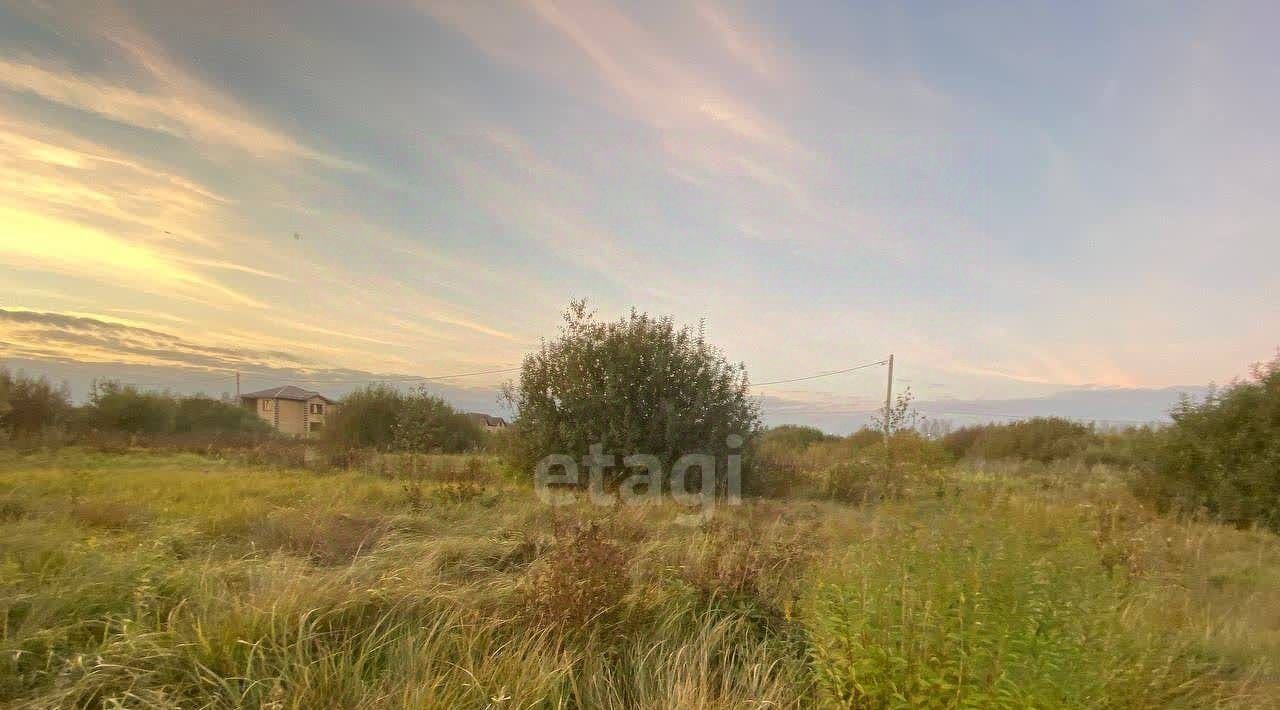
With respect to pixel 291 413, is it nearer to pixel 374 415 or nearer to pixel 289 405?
pixel 289 405

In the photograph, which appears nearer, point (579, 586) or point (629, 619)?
point (579, 586)

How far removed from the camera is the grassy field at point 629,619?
118 inches

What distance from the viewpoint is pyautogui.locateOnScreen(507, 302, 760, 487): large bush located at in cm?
1195

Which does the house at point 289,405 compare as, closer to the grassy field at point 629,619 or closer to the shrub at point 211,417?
the shrub at point 211,417

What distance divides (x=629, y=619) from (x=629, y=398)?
7.68 metres

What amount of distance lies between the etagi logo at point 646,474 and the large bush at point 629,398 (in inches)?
5.8

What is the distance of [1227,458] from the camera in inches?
452

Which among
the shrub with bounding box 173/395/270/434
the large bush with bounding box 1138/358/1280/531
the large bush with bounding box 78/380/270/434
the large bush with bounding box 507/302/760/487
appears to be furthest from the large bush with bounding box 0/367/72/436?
the large bush with bounding box 1138/358/1280/531

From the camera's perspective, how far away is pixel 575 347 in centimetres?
1262

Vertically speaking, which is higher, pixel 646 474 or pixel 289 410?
pixel 646 474

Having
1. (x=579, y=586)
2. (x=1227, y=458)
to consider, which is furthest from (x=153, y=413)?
(x=1227, y=458)

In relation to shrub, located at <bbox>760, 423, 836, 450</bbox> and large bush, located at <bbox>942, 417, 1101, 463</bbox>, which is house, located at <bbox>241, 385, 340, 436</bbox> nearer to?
shrub, located at <bbox>760, 423, 836, 450</bbox>

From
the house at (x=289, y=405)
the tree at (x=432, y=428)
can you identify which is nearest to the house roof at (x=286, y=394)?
the house at (x=289, y=405)

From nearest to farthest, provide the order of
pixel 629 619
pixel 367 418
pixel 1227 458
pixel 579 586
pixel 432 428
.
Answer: pixel 579 586 < pixel 629 619 < pixel 1227 458 < pixel 432 428 < pixel 367 418
